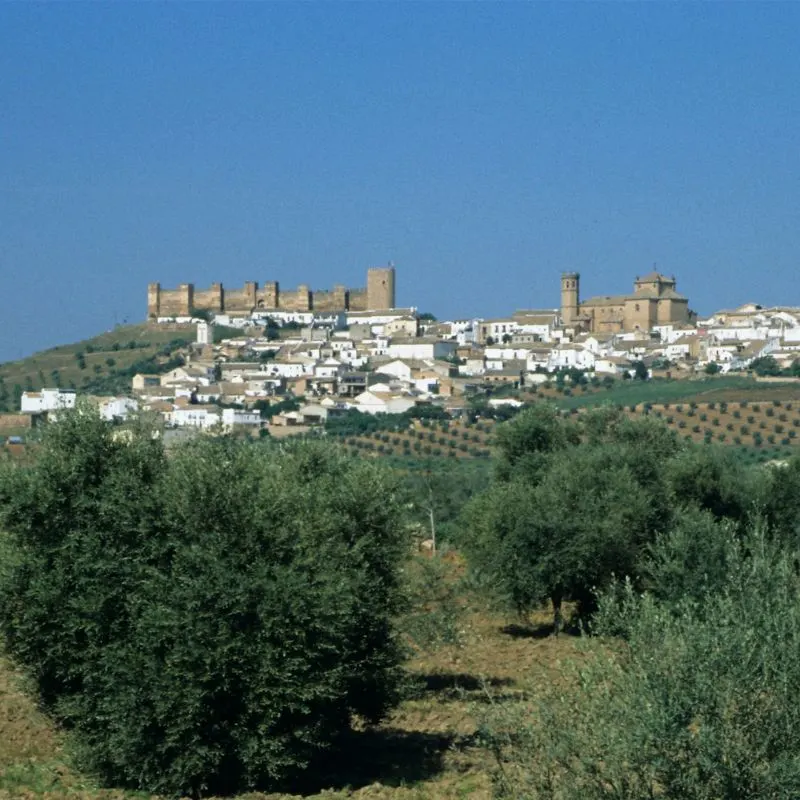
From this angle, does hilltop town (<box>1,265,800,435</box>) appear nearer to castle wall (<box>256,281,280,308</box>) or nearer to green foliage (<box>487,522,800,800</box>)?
castle wall (<box>256,281,280,308</box>)

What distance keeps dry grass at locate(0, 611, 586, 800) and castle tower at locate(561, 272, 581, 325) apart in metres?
95.4

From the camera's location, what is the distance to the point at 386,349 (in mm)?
101875

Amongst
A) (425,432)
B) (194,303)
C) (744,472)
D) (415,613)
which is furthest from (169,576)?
(194,303)

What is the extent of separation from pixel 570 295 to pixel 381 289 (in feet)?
50.1

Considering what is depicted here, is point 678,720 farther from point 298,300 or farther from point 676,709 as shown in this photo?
point 298,300

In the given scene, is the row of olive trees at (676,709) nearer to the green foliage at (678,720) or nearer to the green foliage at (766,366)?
the green foliage at (678,720)

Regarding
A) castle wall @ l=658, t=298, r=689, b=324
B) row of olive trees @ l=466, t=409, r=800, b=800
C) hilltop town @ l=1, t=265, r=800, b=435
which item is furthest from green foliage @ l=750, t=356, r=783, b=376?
row of olive trees @ l=466, t=409, r=800, b=800

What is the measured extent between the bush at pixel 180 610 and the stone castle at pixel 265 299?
103160mm

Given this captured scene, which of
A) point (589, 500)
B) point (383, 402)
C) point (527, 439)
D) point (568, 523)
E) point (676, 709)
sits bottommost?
point (383, 402)

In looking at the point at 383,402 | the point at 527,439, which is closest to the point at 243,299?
the point at 383,402

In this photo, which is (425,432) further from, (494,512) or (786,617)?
(786,617)

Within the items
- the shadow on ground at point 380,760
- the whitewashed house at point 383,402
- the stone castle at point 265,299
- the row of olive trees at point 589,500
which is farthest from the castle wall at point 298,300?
the shadow on ground at point 380,760

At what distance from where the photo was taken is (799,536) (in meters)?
25.5

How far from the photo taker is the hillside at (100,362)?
9381 centimetres
